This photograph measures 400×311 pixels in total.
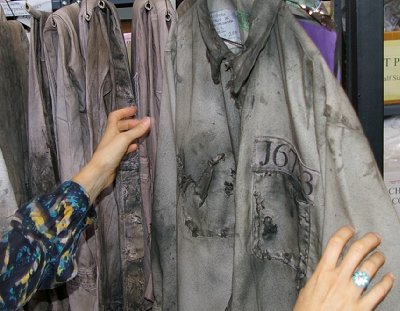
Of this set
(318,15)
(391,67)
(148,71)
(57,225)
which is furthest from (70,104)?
(391,67)

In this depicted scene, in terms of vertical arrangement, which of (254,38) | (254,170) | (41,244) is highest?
(254,38)

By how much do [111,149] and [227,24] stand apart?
37 cm

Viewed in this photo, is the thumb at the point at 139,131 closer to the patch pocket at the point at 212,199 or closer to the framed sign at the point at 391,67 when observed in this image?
the patch pocket at the point at 212,199

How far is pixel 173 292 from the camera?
1166 millimetres

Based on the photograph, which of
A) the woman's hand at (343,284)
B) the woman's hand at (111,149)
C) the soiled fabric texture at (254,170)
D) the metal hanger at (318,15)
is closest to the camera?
the woman's hand at (343,284)

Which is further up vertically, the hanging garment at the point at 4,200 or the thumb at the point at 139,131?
the thumb at the point at 139,131

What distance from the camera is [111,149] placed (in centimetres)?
114

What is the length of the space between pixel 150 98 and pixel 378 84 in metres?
0.53

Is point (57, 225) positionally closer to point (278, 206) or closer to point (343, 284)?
point (278, 206)

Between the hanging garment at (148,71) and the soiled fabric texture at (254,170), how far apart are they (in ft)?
0.36

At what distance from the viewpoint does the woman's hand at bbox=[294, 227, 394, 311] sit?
26.4 inches

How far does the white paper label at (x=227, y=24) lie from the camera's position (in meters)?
1.05

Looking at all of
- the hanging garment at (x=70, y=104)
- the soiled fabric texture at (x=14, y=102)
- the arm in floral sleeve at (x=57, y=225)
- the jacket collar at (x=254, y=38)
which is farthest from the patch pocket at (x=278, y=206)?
the soiled fabric texture at (x=14, y=102)

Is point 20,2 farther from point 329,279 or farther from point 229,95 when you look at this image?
point 329,279
